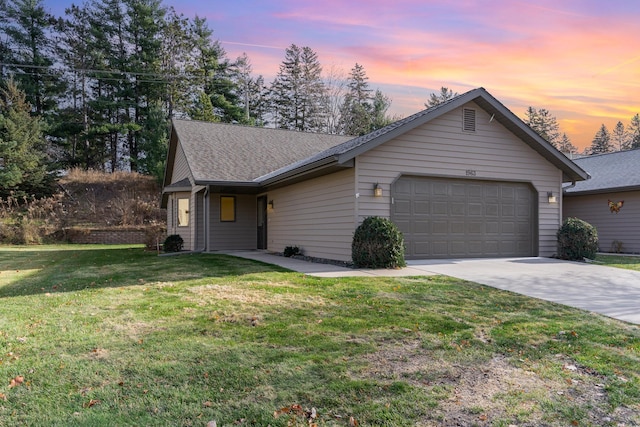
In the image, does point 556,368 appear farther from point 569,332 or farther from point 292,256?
point 292,256

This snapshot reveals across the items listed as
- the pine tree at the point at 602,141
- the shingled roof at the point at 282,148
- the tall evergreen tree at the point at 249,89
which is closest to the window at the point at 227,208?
the shingled roof at the point at 282,148

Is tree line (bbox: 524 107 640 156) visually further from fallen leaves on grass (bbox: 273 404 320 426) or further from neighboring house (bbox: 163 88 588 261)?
fallen leaves on grass (bbox: 273 404 320 426)

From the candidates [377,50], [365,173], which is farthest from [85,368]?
[377,50]

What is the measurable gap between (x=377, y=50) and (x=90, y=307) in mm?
12431

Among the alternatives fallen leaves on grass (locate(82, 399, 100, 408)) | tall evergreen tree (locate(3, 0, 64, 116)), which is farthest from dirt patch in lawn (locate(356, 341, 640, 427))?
tall evergreen tree (locate(3, 0, 64, 116))

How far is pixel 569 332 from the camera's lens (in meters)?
4.61

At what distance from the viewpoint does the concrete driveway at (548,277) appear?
6137 millimetres

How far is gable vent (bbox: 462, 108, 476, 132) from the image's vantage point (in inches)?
450

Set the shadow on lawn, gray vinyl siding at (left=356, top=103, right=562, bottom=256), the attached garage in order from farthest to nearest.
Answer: the attached garage
gray vinyl siding at (left=356, top=103, right=562, bottom=256)
the shadow on lawn

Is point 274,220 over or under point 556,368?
over

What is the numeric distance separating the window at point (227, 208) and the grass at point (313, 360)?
9624 mm

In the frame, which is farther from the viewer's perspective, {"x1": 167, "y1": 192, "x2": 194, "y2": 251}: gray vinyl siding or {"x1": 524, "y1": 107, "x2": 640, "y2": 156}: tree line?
{"x1": 524, "y1": 107, "x2": 640, "y2": 156}: tree line

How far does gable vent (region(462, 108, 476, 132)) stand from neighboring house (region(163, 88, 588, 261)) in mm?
25

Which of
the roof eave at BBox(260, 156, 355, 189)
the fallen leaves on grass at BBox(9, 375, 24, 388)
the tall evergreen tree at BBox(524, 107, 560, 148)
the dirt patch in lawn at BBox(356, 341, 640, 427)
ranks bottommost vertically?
the dirt patch in lawn at BBox(356, 341, 640, 427)
